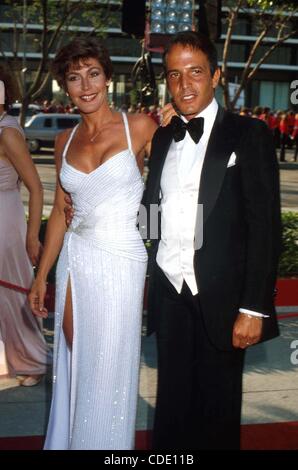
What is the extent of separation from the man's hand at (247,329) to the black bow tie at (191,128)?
71 centimetres

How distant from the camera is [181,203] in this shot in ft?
10.4

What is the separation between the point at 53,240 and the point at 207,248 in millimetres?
872

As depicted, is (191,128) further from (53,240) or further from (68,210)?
(53,240)

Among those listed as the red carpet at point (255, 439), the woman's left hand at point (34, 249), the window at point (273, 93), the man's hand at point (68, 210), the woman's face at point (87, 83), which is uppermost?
the woman's face at point (87, 83)

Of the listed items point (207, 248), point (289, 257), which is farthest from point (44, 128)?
point (207, 248)

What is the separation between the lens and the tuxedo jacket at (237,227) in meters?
3.06

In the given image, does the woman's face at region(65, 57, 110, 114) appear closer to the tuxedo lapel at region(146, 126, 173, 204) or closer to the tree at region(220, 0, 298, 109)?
the tuxedo lapel at region(146, 126, 173, 204)

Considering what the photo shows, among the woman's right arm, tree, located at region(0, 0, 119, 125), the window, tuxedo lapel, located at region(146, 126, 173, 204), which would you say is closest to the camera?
tuxedo lapel, located at region(146, 126, 173, 204)

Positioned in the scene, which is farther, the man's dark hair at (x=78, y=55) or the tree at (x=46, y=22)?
the tree at (x=46, y=22)

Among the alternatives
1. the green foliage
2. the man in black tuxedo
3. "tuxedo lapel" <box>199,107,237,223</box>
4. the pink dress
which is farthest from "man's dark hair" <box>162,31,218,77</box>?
the green foliage

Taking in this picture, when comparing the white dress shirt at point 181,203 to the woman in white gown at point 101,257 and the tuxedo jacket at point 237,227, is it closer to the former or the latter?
the tuxedo jacket at point 237,227

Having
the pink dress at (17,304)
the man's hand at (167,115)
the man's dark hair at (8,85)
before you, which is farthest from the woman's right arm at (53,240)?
the pink dress at (17,304)

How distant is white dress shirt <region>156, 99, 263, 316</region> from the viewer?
317cm

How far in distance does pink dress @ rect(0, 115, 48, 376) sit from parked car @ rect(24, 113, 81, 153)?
24.0 m
